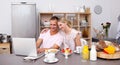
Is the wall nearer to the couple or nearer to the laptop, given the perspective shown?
the couple

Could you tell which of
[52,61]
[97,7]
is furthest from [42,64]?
[97,7]

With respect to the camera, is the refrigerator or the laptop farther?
the refrigerator

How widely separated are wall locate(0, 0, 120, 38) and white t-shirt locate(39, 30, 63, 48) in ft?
6.17

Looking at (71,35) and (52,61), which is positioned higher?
(71,35)

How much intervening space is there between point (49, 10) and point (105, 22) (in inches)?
59.7

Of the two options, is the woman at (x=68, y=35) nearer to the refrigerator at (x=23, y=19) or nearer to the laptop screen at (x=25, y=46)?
the laptop screen at (x=25, y=46)

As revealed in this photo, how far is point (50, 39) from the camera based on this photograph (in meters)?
→ 3.23

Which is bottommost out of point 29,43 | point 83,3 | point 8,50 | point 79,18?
point 8,50

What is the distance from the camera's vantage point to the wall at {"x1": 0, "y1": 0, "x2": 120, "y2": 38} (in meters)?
5.00

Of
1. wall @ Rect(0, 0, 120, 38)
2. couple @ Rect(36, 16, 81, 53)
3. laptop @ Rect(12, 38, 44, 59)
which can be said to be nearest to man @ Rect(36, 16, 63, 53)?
couple @ Rect(36, 16, 81, 53)

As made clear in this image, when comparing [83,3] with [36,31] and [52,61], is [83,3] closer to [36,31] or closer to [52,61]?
[36,31]

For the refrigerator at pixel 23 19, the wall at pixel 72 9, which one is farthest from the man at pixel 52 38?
the wall at pixel 72 9

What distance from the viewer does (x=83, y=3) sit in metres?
5.21

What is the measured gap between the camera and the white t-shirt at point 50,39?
10.4 ft
